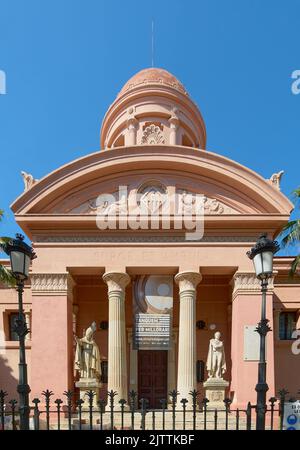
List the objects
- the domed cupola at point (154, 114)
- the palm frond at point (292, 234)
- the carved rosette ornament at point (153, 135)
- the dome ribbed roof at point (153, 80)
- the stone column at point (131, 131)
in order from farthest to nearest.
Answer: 1. the dome ribbed roof at point (153, 80)
2. the domed cupola at point (154, 114)
3. the stone column at point (131, 131)
4. the carved rosette ornament at point (153, 135)
5. the palm frond at point (292, 234)

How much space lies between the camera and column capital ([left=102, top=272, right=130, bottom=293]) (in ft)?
52.9

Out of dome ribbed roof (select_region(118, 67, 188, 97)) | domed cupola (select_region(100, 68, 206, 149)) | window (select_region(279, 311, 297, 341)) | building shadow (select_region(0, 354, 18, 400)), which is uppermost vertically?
dome ribbed roof (select_region(118, 67, 188, 97))

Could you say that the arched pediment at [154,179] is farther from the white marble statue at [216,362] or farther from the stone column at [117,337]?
the white marble statue at [216,362]

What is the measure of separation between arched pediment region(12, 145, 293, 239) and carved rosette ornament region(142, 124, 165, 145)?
21.7ft

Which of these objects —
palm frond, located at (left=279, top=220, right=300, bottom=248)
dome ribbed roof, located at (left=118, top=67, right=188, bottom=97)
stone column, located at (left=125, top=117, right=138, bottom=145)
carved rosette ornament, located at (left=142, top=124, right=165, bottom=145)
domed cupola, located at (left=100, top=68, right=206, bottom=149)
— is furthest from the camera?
dome ribbed roof, located at (left=118, top=67, right=188, bottom=97)

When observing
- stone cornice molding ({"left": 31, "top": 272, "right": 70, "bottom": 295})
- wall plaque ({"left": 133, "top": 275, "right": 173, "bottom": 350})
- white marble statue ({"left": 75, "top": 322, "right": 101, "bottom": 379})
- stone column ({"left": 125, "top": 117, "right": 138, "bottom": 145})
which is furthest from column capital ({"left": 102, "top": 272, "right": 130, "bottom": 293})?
stone column ({"left": 125, "top": 117, "right": 138, "bottom": 145})

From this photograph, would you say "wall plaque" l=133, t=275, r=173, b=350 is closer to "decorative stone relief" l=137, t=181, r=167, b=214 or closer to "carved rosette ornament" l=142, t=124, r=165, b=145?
"decorative stone relief" l=137, t=181, r=167, b=214

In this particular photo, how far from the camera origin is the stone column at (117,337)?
A: 609 inches

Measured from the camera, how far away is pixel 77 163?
17.1 metres

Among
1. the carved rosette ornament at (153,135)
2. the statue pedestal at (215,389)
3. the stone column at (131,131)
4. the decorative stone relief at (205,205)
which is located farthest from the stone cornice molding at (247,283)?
the stone column at (131,131)

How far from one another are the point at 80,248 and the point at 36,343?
3.62 m

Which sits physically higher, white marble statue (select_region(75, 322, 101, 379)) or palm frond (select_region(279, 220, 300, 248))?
palm frond (select_region(279, 220, 300, 248))

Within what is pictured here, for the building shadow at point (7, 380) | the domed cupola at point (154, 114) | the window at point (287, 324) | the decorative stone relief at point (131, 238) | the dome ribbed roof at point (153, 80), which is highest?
the dome ribbed roof at point (153, 80)

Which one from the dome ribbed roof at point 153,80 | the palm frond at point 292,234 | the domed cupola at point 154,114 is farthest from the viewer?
the dome ribbed roof at point 153,80
